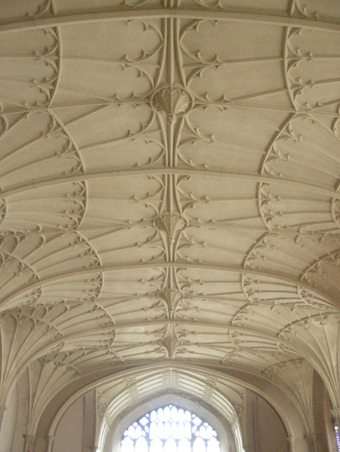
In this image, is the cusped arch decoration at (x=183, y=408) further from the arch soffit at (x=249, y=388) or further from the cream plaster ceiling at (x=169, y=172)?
the cream plaster ceiling at (x=169, y=172)

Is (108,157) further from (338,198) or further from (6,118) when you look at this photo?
(338,198)

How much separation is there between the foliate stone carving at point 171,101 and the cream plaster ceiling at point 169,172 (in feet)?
0.20

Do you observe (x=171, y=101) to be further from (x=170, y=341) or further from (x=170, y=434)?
(x=170, y=434)

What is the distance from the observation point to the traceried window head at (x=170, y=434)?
1689 inches

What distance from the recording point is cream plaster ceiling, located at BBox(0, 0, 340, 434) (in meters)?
14.1

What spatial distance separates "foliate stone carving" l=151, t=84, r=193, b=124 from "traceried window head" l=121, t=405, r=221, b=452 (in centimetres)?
3354

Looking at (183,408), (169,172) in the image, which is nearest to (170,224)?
(169,172)

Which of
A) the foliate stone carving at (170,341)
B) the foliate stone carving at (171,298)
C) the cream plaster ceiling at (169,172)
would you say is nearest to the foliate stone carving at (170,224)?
the cream plaster ceiling at (169,172)

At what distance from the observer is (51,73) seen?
49.5ft

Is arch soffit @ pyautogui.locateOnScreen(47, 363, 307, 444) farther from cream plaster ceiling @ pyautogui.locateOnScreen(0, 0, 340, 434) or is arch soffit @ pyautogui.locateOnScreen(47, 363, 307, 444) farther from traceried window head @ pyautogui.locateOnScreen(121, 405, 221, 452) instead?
traceried window head @ pyautogui.locateOnScreen(121, 405, 221, 452)

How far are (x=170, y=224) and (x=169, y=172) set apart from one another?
3601mm

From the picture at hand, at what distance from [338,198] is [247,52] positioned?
655 centimetres

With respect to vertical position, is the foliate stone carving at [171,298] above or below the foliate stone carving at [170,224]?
below

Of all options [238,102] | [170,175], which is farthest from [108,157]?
[238,102]
